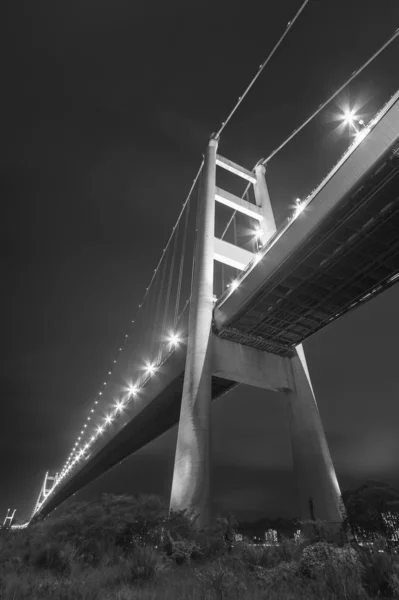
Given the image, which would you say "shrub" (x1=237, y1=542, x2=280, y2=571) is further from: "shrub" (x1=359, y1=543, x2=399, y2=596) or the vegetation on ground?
"shrub" (x1=359, y1=543, x2=399, y2=596)

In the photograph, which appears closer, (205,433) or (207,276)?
(205,433)

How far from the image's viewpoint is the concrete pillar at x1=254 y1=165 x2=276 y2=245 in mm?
24737

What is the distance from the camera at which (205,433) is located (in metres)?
14.3

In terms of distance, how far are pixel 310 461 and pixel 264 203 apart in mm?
19111

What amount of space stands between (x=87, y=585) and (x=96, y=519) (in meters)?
4.45

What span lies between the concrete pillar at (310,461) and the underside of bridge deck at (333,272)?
3.32 m

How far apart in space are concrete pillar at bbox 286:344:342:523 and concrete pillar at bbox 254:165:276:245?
11.3 m

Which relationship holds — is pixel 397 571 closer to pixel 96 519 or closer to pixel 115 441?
pixel 96 519

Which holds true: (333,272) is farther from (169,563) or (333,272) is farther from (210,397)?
(169,563)

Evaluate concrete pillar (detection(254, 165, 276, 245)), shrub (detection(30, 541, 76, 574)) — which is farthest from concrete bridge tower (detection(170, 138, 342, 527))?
shrub (detection(30, 541, 76, 574))

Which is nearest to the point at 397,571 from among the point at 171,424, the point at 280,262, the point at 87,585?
the point at 87,585

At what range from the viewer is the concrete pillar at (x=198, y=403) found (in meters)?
13.1

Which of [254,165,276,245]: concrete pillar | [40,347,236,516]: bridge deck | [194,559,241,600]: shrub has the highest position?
[254,165,276,245]: concrete pillar

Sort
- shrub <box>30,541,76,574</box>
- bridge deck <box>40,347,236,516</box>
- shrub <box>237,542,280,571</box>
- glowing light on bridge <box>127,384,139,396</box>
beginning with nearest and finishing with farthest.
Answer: shrub <box>237,542,280,571</box> < shrub <box>30,541,76,574</box> < bridge deck <box>40,347,236,516</box> < glowing light on bridge <box>127,384,139,396</box>
